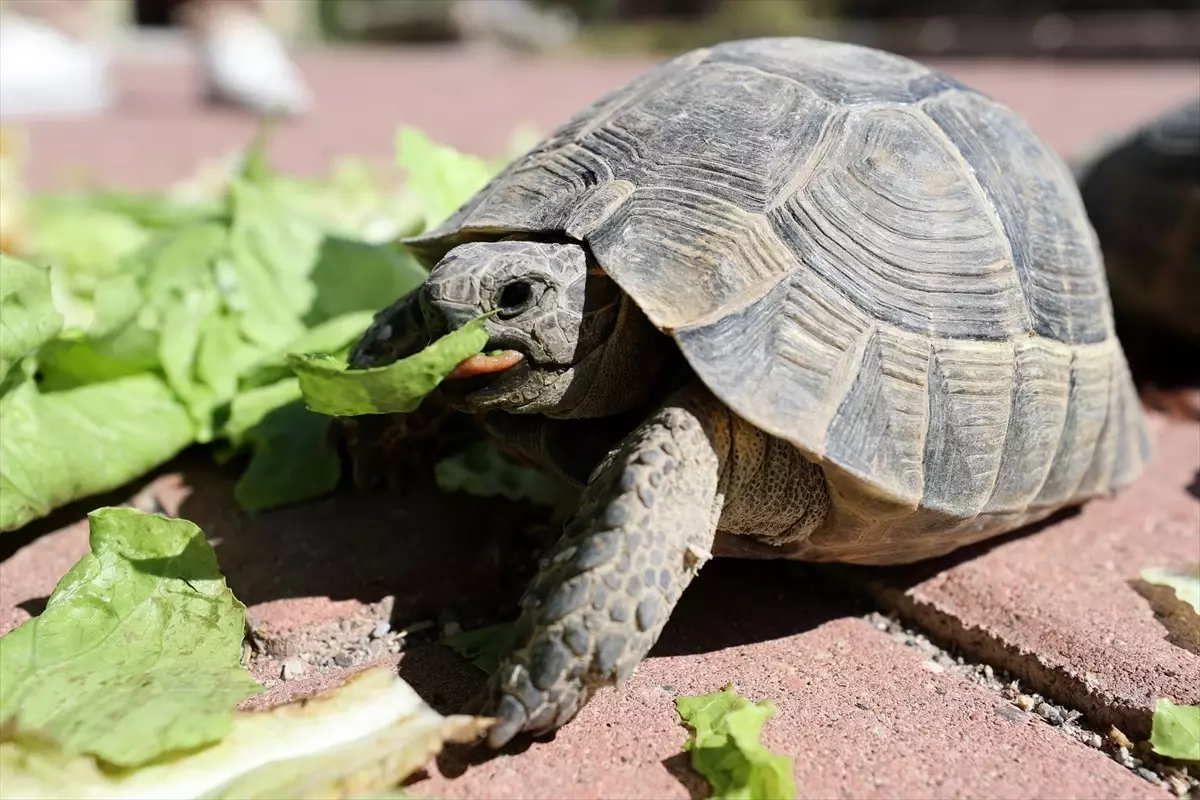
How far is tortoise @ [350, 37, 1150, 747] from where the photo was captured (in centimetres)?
152

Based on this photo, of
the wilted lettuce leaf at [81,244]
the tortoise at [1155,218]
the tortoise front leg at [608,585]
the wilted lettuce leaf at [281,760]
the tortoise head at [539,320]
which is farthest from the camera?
the tortoise at [1155,218]

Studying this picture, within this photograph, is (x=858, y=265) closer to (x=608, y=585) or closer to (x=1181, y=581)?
(x=608, y=585)

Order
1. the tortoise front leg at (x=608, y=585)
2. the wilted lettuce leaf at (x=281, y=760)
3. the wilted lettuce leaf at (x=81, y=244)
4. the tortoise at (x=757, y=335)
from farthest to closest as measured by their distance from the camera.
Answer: the wilted lettuce leaf at (x=81, y=244) < the tortoise at (x=757, y=335) < the tortoise front leg at (x=608, y=585) < the wilted lettuce leaf at (x=281, y=760)

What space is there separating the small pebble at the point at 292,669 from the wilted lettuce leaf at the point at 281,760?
28cm

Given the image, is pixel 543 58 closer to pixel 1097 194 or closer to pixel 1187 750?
pixel 1097 194

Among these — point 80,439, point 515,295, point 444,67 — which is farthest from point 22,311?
point 444,67

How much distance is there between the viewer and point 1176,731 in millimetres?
1501

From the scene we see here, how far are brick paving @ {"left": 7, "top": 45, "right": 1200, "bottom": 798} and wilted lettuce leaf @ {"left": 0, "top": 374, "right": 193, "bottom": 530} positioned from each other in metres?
0.14

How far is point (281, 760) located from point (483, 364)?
0.67m

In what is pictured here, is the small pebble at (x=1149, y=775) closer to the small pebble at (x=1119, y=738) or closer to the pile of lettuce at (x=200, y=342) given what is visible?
the small pebble at (x=1119, y=738)

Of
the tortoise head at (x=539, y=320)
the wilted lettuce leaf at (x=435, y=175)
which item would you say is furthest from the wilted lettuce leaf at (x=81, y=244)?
the tortoise head at (x=539, y=320)

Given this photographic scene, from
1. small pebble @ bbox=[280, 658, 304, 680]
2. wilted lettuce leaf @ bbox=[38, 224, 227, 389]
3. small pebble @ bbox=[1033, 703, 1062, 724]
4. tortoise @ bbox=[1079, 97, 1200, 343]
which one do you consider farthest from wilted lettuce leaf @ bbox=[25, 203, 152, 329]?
tortoise @ bbox=[1079, 97, 1200, 343]

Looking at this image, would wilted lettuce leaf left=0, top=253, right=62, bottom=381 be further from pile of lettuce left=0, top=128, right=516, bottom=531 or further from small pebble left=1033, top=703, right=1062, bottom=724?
small pebble left=1033, top=703, right=1062, bottom=724

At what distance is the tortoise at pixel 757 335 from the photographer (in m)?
1.52
